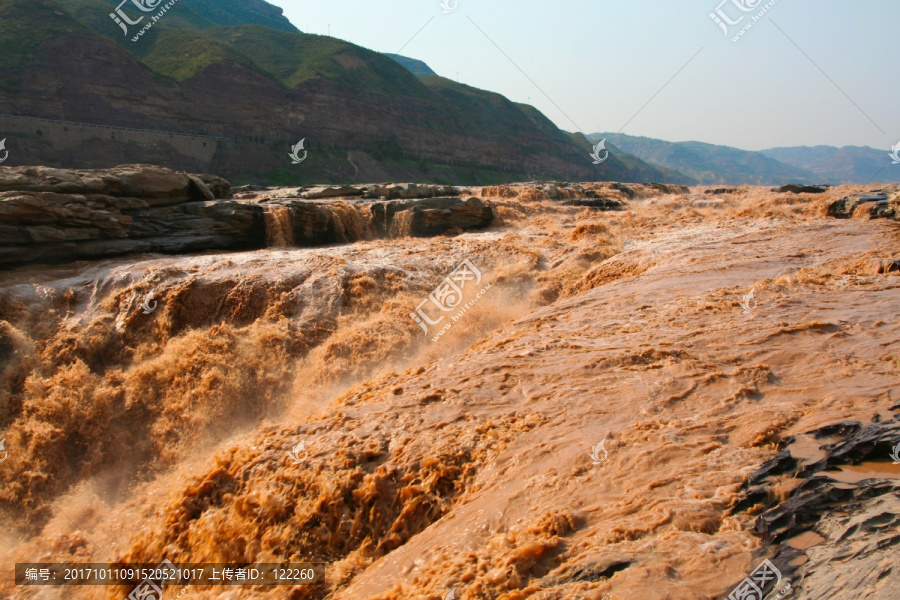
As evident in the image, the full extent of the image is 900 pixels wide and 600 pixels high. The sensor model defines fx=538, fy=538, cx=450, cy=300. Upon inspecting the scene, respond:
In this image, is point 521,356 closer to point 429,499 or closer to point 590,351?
point 590,351

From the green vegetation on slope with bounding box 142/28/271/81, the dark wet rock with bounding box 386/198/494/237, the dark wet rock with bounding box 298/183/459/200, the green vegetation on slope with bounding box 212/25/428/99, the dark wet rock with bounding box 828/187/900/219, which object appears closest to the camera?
the dark wet rock with bounding box 828/187/900/219

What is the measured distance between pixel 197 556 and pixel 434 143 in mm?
57018

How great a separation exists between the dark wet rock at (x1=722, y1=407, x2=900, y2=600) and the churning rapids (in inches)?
0.9

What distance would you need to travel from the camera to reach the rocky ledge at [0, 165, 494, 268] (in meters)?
10.8

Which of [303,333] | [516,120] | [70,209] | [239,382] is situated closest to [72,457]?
[239,382]

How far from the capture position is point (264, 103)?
45.4 meters

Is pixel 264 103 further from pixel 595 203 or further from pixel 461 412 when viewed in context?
pixel 461 412

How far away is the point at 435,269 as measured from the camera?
12023 millimetres

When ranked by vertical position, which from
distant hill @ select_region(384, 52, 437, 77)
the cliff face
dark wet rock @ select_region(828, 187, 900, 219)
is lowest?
dark wet rock @ select_region(828, 187, 900, 219)

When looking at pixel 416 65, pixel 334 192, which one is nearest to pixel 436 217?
pixel 334 192

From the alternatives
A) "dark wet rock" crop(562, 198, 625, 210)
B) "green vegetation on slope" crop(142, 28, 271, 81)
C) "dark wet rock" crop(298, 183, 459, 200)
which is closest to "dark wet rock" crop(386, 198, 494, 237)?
"dark wet rock" crop(298, 183, 459, 200)

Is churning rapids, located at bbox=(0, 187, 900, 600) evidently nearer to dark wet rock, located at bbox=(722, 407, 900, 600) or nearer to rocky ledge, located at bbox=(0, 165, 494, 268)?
dark wet rock, located at bbox=(722, 407, 900, 600)

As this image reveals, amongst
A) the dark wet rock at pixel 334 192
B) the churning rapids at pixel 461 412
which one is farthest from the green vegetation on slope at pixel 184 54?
the churning rapids at pixel 461 412

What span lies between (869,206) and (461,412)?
11.8 m
